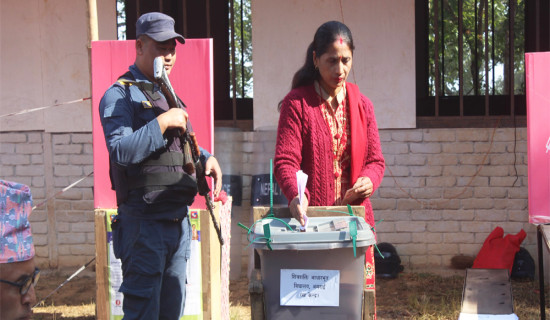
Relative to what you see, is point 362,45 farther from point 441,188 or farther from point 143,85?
point 143,85

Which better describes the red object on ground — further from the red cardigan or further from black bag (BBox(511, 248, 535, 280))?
the red cardigan

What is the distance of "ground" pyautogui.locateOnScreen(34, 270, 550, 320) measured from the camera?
5.10 meters

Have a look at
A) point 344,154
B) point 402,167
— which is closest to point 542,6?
A: point 402,167

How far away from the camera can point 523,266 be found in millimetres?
5840

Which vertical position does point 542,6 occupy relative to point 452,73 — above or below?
above

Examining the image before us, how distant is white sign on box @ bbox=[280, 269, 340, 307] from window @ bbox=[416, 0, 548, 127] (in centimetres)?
403

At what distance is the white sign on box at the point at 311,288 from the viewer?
8.04 ft

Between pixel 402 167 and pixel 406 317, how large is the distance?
1658mm

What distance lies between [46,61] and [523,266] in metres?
4.94

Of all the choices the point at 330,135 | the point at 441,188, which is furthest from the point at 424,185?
the point at 330,135

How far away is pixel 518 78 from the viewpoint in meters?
6.29

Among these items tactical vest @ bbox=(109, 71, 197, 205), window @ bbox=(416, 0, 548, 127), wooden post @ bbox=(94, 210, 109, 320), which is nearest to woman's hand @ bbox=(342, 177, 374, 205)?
tactical vest @ bbox=(109, 71, 197, 205)

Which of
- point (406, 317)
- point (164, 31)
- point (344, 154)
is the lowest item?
point (406, 317)

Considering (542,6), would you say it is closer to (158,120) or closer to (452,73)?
(452,73)
